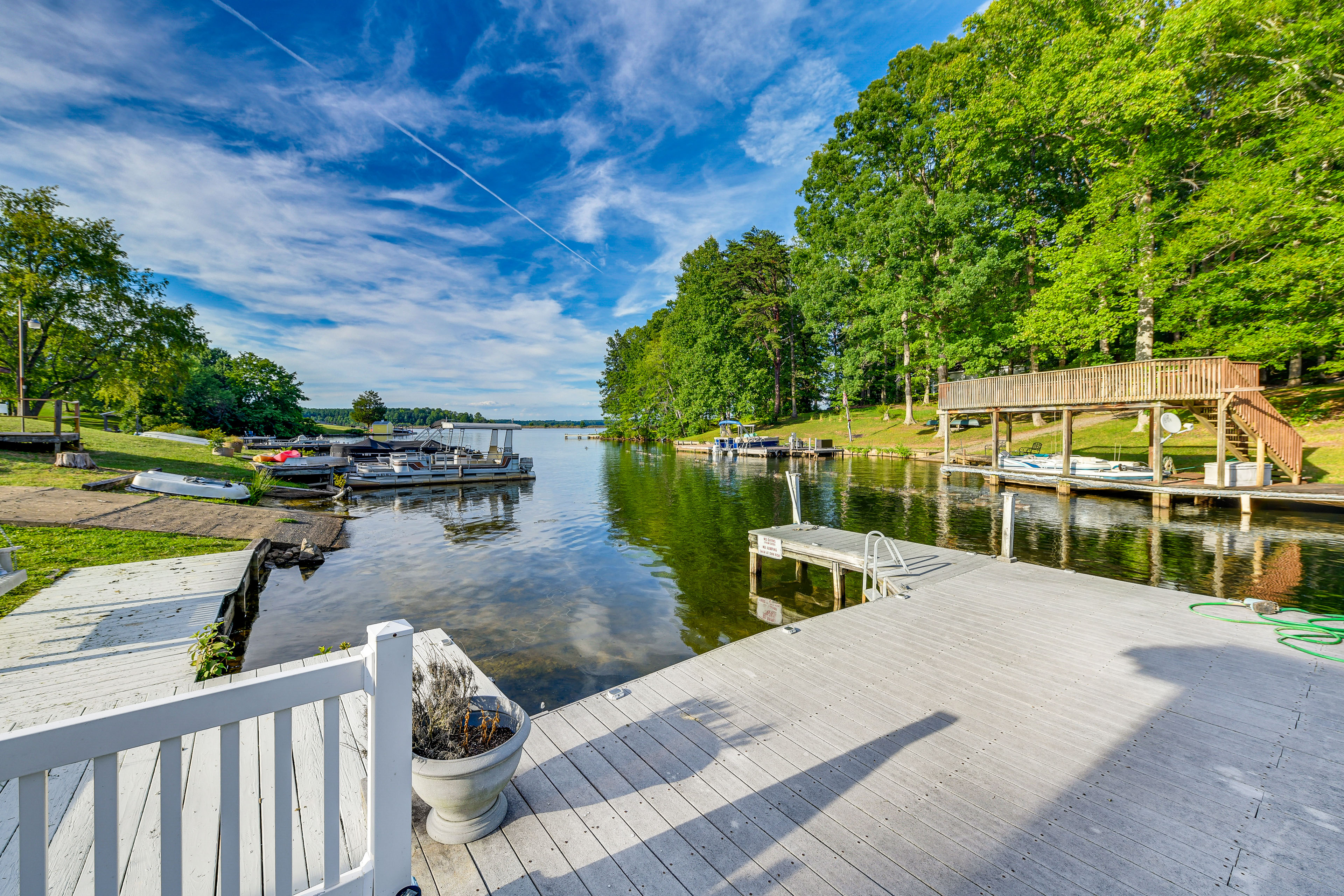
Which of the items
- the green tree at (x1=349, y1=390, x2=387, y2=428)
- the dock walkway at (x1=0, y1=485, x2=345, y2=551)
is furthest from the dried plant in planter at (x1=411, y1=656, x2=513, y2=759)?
the green tree at (x1=349, y1=390, x2=387, y2=428)

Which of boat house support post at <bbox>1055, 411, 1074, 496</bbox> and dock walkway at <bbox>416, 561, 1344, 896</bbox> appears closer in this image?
dock walkway at <bbox>416, 561, 1344, 896</bbox>

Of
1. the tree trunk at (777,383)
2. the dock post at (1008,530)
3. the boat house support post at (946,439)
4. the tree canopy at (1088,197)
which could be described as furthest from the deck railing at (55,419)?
the tree trunk at (777,383)

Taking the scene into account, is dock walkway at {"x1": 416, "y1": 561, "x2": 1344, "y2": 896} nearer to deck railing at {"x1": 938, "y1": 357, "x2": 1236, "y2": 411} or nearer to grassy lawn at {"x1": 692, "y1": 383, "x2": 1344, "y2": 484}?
deck railing at {"x1": 938, "y1": 357, "x2": 1236, "y2": 411}

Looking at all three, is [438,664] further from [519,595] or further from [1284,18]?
[1284,18]

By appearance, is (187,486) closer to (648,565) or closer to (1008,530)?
(648,565)

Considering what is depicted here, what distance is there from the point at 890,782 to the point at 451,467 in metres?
30.0

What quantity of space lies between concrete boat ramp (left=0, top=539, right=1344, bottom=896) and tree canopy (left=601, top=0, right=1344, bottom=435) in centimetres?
2560

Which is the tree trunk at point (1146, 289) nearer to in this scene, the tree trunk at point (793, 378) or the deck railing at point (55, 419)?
the tree trunk at point (793, 378)

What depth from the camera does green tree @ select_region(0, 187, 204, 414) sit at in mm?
22250

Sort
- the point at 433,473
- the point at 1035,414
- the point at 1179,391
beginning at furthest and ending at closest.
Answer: the point at 1035,414
the point at 433,473
the point at 1179,391

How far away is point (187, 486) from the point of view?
1568 cm

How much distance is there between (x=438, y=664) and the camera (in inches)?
131

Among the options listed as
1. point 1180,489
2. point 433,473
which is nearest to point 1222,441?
point 1180,489

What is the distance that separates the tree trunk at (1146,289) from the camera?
75.9 feet
